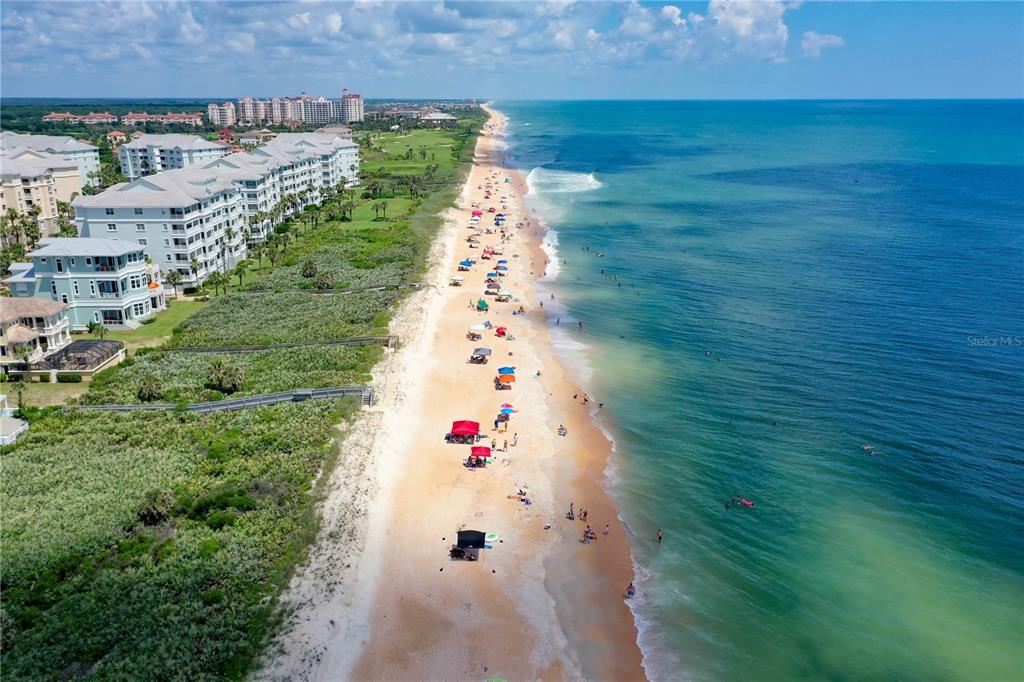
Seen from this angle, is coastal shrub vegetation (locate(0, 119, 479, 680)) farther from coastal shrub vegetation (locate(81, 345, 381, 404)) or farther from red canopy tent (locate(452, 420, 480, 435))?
red canopy tent (locate(452, 420, 480, 435))

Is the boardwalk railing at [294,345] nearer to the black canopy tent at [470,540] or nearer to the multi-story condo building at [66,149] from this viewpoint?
the black canopy tent at [470,540]

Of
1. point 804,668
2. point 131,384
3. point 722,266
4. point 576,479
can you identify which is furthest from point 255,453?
point 722,266

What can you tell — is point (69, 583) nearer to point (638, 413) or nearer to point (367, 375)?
point (367, 375)

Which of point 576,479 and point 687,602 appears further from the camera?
point 576,479

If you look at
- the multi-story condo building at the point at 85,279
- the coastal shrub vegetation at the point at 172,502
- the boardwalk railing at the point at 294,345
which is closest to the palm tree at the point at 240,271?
the coastal shrub vegetation at the point at 172,502
